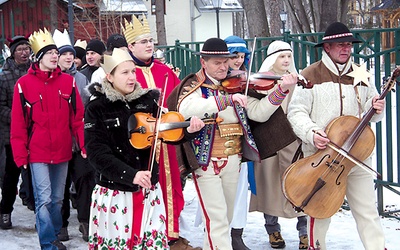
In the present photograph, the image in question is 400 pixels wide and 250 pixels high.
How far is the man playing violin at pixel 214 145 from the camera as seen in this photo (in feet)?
18.3

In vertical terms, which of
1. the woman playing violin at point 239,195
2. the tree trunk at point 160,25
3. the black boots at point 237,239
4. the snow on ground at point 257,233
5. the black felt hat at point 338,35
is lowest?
the snow on ground at point 257,233

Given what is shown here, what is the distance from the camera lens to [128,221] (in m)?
5.04

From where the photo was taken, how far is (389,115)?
Answer: 7.72 metres

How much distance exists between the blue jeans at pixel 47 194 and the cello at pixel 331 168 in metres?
2.24

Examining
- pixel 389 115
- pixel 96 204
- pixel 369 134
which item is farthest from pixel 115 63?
pixel 389 115

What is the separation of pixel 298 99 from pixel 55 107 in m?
2.26

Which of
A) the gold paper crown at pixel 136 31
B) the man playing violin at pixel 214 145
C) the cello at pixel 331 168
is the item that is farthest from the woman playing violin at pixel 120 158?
the gold paper crown at pixel 136 31

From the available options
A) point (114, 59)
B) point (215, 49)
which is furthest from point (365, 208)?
point (114, 59)

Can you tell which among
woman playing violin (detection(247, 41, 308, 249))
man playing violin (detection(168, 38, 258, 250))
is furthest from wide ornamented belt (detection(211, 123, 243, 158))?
woman playing violin (detection(247, 41, 308, 249))

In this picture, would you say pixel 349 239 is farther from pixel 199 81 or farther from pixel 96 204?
pixel 96 204

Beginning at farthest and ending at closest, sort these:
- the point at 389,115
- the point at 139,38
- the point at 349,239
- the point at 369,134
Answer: the point at 389,115
the point at 349,239
the point at 139,38
the point at 369,134

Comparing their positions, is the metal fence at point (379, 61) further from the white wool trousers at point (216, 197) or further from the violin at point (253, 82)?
the white wool trousers at point (216, 197)

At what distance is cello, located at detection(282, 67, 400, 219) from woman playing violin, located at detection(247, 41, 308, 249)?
338 millimetres

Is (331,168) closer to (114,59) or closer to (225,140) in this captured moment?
(225,140)
